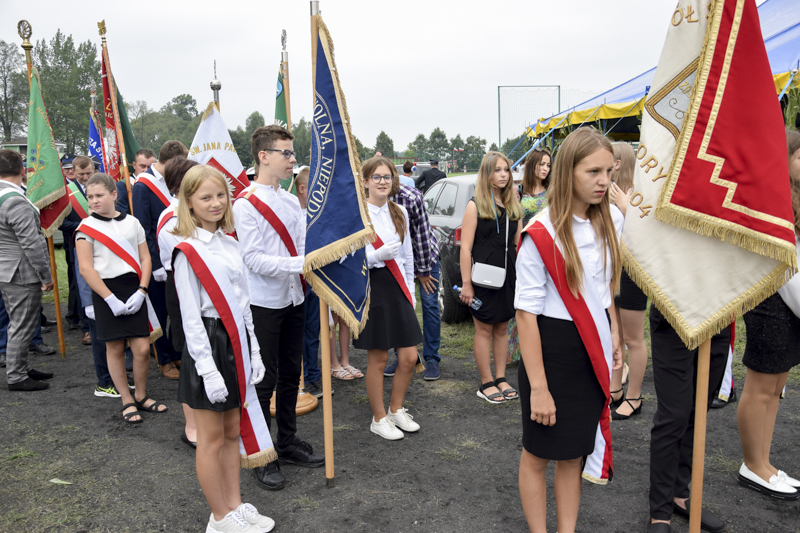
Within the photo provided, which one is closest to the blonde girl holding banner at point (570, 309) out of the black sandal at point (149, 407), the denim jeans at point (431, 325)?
the denim jeans at point (431, 325)

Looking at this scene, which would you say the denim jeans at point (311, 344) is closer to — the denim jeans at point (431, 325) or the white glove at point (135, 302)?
the denim jeans at point (431, 325)

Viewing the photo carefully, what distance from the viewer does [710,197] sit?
2447 mm

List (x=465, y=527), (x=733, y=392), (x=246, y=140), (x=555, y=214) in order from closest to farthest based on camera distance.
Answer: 1. (x=555, y=214)
2. (x=465, y=527)
3. (x=733, y=392)
4. (x=246, y=140)

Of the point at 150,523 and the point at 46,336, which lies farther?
the point at 46,336

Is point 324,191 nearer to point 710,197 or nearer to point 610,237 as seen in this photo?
point 610,237

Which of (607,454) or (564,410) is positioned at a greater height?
(564,410)

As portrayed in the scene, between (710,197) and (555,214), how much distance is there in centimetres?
70

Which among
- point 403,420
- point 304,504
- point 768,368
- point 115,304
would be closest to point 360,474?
point 304,504

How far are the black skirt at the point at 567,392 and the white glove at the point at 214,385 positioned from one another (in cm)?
143

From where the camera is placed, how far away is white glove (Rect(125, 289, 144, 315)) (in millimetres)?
4395

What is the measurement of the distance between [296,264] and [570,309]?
1.66 m

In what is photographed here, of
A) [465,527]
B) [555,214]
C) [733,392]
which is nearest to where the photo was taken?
[555,214]

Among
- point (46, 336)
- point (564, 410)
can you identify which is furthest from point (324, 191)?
point (46, 336)

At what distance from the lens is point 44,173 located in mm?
6070
